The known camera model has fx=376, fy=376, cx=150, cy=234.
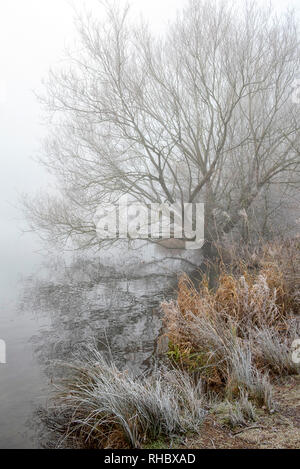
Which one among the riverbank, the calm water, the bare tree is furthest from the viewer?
the bare tree

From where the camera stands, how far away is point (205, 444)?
2.86m

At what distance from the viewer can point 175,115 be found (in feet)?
38.8

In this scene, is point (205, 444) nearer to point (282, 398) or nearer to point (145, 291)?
point (282, 398)

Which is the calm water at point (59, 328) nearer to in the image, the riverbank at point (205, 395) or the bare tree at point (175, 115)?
the riverbank at point (205, 395)

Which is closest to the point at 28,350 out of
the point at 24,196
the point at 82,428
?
the point at 82,428

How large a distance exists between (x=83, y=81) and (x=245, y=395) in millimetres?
9936

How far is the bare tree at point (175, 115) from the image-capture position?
10633 millimetres

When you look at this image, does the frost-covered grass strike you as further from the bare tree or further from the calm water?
the bare tree

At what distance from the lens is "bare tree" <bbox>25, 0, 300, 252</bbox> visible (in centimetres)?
1063

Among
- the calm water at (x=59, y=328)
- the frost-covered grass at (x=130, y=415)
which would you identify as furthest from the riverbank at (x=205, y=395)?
the calm water at (x=59, y=328)

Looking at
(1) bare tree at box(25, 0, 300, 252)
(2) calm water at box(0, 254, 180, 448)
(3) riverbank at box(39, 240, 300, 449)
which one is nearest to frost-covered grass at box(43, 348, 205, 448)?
(3) riverbank at box(39, 240, 300, 449)

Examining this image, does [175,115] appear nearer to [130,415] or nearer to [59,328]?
[59,328]

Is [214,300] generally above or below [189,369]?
above

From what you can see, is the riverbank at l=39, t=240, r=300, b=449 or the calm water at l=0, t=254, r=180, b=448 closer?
the riverbank at l=39, t=240, r=300, b=449
